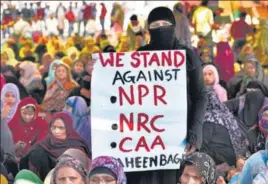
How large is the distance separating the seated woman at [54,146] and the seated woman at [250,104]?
1.77m

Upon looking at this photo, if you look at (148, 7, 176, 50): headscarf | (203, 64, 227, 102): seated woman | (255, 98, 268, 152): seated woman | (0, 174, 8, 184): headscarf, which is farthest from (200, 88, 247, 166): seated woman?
(203, 64, 227, 102): seated woman

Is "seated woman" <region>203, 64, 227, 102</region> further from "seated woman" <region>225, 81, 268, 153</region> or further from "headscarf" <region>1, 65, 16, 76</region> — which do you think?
"headscarf" <region>1, 65, 16, 76</region>

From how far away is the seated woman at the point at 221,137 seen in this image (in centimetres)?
1299

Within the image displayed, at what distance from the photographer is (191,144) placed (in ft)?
37.2

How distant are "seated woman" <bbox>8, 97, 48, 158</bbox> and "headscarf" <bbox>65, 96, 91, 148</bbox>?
420 mm

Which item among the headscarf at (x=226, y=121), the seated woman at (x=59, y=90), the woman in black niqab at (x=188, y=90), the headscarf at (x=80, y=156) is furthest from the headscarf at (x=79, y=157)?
the seated woman at (x=59, y=90)

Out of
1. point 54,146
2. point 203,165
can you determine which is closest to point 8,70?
point 54,146

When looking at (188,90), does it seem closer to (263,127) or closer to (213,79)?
(263,127)

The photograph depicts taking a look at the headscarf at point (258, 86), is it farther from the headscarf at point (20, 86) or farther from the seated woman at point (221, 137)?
the headscarf at point (20, 86)

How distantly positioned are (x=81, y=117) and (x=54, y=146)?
1.48 meters

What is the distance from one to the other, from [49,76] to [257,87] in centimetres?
723

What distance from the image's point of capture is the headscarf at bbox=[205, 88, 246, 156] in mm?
13211

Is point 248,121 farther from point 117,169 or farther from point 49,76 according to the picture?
point 49,76

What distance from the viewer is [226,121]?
13.4 m
